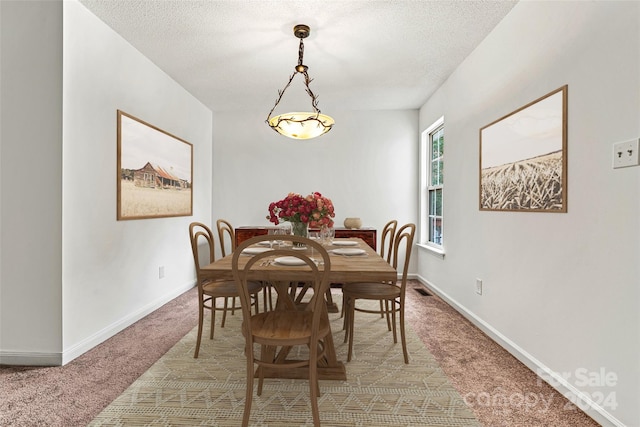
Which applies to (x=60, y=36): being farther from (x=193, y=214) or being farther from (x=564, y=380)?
(x=564, y=380)

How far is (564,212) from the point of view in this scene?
74.2 inches

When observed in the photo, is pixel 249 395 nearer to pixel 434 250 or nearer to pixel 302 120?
pixel 302 120

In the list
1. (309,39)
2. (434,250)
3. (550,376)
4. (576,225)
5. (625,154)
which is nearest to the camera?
(625,154)

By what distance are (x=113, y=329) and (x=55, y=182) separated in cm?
129

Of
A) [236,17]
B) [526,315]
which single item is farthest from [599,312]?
[236,17]

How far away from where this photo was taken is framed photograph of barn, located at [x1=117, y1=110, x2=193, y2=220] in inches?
115

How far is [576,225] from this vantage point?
180 centimetres

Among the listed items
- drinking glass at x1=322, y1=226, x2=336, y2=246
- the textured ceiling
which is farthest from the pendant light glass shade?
drinking glass at x1=322, y1=226, x2=336, y2=246

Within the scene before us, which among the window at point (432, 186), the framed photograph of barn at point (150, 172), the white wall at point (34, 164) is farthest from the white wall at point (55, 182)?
the window at point (432, 186)

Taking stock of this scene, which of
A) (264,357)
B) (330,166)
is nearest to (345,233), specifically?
(330,166)

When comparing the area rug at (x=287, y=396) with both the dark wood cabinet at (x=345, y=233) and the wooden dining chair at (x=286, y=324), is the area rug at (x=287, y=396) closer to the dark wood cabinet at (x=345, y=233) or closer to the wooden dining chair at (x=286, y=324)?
the wooden dining chair at (x=286, y=324)

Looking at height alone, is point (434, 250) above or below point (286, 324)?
above

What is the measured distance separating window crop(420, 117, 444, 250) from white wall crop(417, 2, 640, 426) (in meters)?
1.46

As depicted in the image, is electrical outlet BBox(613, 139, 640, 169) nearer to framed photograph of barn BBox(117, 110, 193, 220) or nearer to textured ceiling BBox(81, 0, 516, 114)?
textured ceiling BBox(81, 0, 516, 114)
